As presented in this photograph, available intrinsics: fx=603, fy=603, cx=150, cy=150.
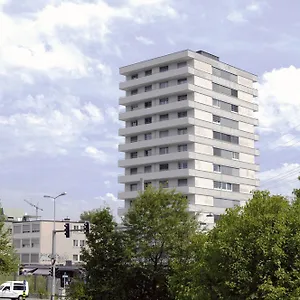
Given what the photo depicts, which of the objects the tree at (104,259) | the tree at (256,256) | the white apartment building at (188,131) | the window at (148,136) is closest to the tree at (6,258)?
the tree at (104,259)

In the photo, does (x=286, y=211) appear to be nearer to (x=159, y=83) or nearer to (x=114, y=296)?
(x=114, y=296)

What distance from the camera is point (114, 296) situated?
128 feet

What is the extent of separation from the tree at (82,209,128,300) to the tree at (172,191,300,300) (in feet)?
38.0

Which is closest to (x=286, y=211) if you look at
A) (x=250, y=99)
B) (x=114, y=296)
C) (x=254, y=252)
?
(x=254, y=252)

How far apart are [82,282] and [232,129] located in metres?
72.5

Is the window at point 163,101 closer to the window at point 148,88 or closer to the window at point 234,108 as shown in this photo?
the window at point 148,88

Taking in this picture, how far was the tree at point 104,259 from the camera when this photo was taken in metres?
39.2

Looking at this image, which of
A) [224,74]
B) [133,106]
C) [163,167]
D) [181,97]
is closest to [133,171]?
[163,167]

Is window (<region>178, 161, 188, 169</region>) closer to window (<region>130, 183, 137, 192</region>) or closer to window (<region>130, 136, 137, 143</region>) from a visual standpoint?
window (<region>130, 183, 137, 192</region>)

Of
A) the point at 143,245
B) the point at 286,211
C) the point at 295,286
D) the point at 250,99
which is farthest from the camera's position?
the point at 250,99

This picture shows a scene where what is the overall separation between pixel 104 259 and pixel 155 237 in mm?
Answer: 4266

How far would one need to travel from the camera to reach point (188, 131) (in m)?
101

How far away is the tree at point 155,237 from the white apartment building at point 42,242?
242ft

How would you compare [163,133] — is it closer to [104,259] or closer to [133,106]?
[133,106]
